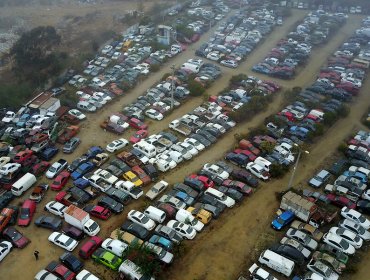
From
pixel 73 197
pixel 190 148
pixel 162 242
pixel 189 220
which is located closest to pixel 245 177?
pixel 190 148

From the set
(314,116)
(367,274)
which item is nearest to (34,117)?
(314,116)

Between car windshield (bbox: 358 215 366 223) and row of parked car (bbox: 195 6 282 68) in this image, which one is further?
row of parked car (bbox: 195 6 282 68)

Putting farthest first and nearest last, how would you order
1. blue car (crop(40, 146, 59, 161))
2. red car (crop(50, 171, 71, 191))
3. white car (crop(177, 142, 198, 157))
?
white car (crop(177, 142, 198, 157)) → blue car (crop(40, 146, 59, 161)) → red car (crop(50, 171, 71, 191))

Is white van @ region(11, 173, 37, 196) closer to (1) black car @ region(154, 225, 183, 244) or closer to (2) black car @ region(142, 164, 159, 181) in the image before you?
(2) black car @ region(142, 164, 159, 181)

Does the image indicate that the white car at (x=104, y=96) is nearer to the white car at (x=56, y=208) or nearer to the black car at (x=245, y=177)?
the white car at (x=56, y=208)

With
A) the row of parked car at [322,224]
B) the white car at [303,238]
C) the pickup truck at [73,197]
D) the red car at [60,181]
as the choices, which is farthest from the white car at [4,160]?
the white car at [303,238]

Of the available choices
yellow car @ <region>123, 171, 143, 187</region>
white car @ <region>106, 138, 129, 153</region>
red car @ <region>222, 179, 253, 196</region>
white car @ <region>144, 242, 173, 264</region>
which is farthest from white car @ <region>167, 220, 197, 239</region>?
white car @ <region>106, 138, 129, 153</region>
